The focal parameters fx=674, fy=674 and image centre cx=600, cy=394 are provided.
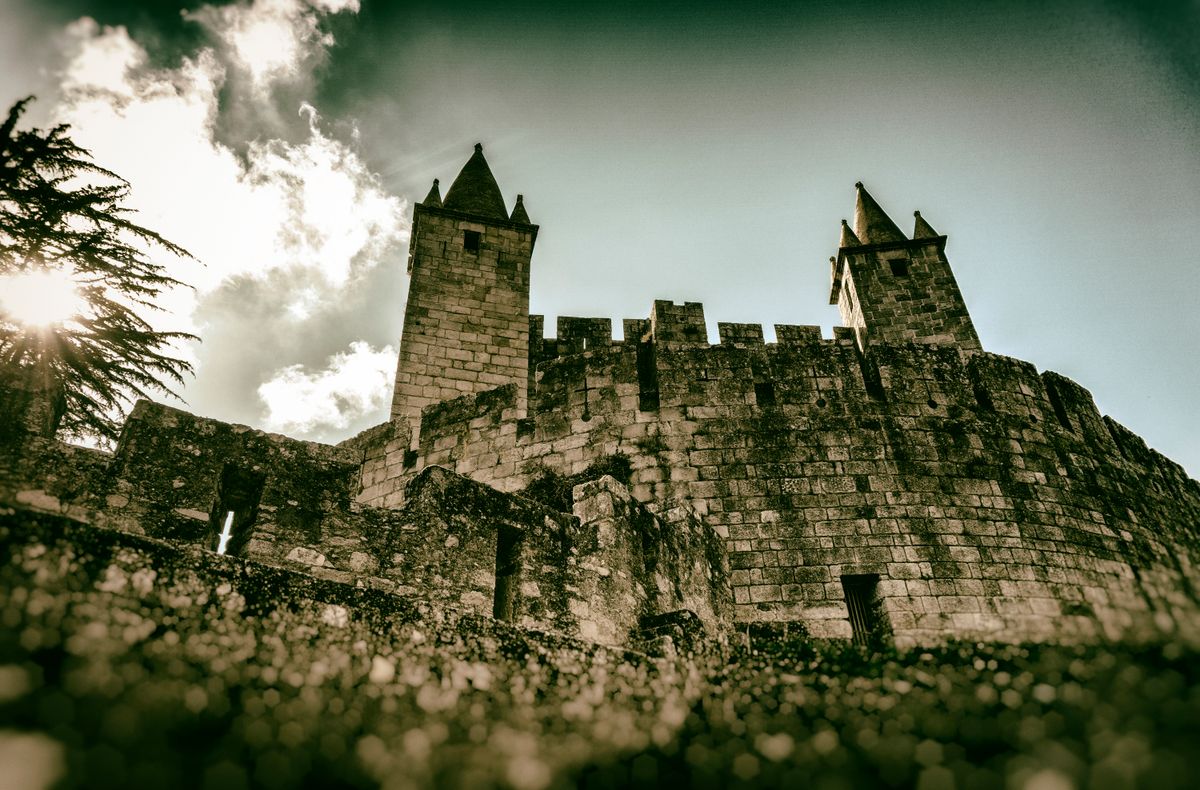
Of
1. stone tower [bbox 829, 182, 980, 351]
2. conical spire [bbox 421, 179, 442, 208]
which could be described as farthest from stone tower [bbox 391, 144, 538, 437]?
stone tower [bbox 829, 182, 980, 351]

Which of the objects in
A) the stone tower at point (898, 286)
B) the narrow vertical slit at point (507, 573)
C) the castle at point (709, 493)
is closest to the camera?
the castle at point (709, 493)

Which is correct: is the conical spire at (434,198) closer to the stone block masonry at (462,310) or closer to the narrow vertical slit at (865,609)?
the stone block masonry at (462,310)

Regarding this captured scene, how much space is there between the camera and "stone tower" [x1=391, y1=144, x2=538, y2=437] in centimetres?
1263

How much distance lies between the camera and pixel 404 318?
13.2 meters

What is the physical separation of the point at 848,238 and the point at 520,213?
8317 millimetres

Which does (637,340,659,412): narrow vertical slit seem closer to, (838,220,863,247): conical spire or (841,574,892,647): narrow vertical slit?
(841,574,892,647): narrow vertical slit

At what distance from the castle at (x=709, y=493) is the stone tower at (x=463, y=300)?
0.74 ft

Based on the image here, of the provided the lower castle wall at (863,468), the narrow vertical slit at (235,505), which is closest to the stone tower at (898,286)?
the lower castle wall at (863,468)

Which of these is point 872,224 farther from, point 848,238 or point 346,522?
point 346,522

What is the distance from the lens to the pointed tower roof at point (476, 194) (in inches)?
614

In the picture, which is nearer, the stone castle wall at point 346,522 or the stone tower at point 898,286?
the stone castle wall at point 346,522

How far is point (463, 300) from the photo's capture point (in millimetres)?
13758

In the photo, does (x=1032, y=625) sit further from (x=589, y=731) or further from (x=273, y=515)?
(x=273, y=515)

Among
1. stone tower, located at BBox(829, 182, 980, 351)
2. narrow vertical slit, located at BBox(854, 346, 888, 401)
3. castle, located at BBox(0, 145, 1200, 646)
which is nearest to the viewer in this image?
castle, located at BBox(0, 145, 1200, 646)
